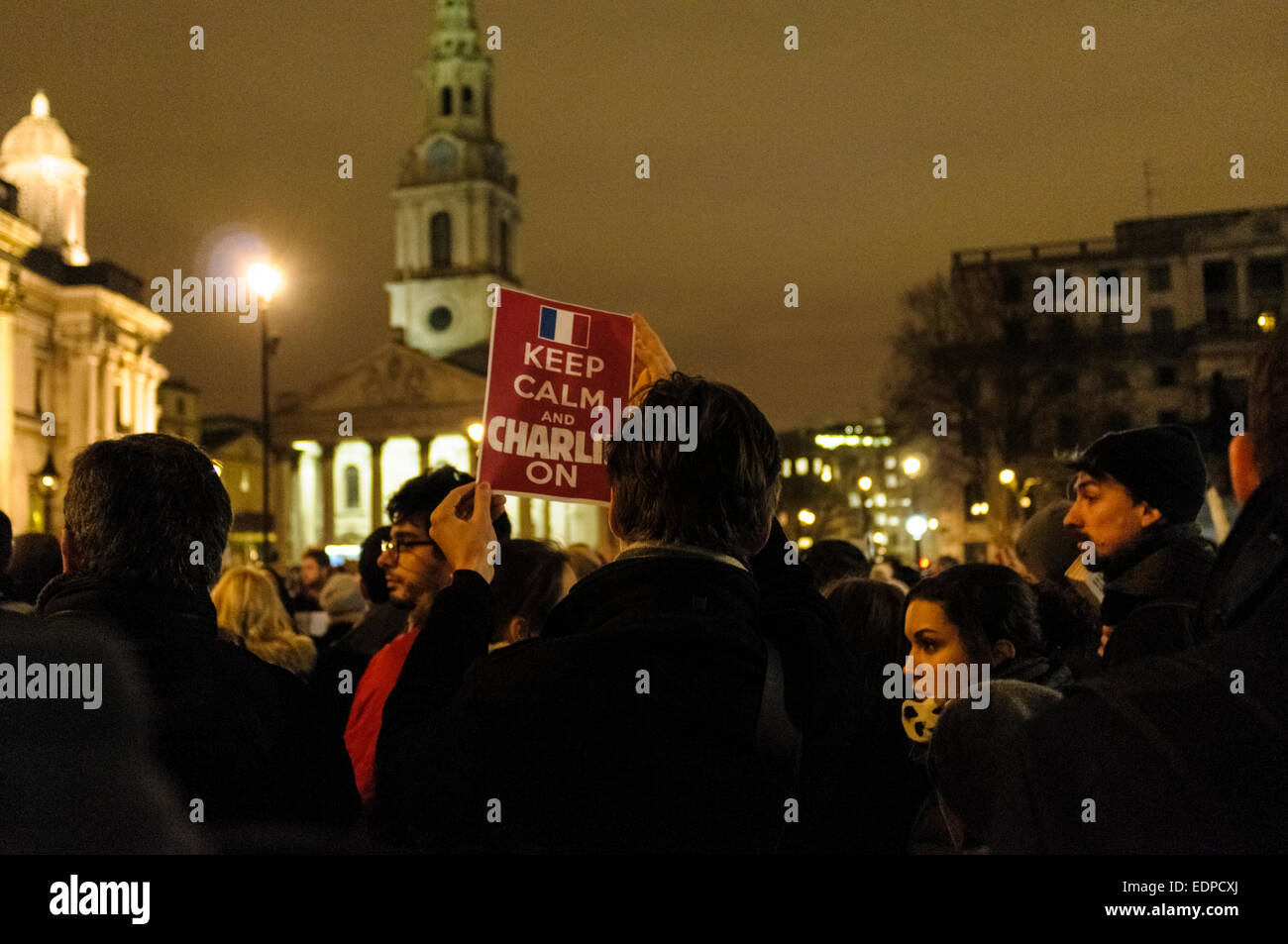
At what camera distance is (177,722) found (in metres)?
2.69

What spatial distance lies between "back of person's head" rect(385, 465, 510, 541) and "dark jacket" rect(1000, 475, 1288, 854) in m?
2.87

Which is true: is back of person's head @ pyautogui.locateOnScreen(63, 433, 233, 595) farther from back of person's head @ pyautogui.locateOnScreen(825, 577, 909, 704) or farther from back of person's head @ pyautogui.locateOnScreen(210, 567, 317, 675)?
back of person's head @ pyautogui.locateOnScreen(210, 567, 317, 675)

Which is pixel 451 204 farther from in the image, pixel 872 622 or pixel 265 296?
pixel 872 622

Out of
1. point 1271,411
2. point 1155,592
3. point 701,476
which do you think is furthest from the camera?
point 1155,592

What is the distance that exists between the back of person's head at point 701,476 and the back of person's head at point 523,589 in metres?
1.74

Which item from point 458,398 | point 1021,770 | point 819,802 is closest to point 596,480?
point 819,802

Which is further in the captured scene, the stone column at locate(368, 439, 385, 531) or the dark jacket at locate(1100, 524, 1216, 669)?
the stone column at locate(368, 439, 385, 531)

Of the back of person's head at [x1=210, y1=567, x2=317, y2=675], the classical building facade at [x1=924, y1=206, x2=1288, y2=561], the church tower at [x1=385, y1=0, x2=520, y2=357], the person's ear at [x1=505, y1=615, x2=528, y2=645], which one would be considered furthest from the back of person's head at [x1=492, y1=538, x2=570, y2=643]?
the church tower at [x1=385, y1=0, x2=520, y2=357]

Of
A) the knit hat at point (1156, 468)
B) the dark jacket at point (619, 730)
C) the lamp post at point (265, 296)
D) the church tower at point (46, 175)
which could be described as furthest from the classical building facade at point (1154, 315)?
the dark jacket at point (619, 730)

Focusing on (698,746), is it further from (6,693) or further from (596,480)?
(596,480)

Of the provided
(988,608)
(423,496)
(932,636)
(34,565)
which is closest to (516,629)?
(423,496)

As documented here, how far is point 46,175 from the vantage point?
5906cm

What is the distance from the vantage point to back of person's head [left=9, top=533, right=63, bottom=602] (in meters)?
6.01

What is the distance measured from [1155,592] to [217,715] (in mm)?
2494
